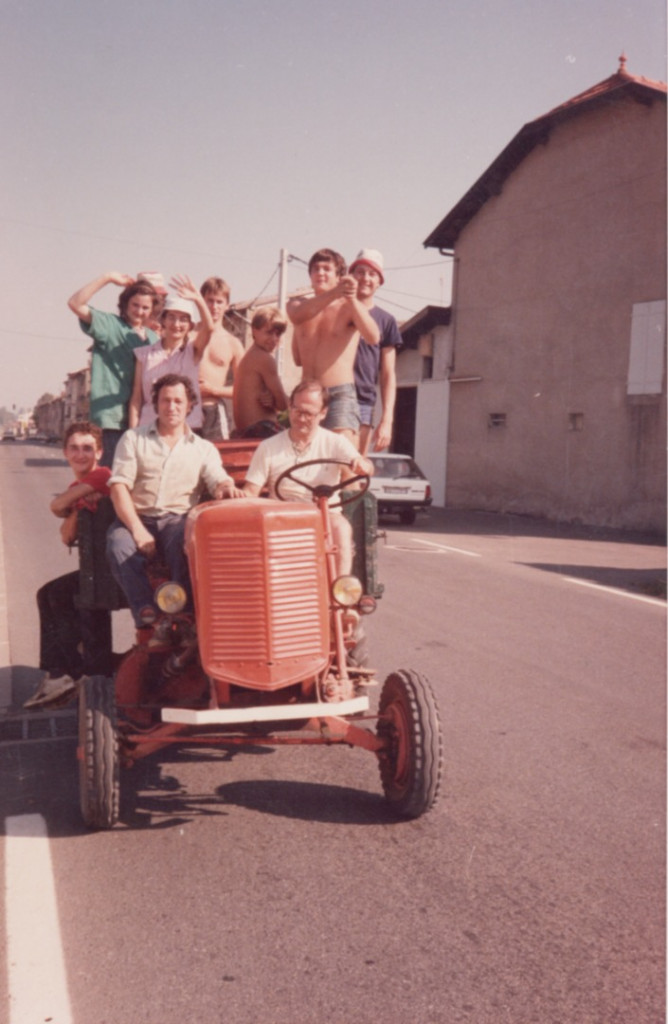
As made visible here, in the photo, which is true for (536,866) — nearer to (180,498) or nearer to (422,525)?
(180,498)

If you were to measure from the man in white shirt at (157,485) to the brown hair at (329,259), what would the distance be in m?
1.41

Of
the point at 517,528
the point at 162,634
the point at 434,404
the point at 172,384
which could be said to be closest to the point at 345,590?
the point at 162,634

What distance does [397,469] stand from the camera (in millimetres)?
23062

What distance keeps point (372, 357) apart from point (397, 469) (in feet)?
53.4

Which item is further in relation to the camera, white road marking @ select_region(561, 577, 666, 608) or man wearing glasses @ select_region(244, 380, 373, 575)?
white road marking @ select_region(561, 577, 666, 608)

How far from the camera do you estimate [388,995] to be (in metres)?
3.05

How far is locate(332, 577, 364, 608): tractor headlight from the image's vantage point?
14.5 ft

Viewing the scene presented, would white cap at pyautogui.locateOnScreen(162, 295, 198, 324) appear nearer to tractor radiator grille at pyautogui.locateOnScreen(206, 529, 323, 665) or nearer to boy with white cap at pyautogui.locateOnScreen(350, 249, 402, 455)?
boy with white cap at pyautogui.locateOnScreen(350, 249, 402, 455)

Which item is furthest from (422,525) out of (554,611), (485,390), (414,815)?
(414,815)

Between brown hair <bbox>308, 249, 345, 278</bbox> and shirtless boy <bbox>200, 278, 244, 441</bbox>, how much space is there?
85cm

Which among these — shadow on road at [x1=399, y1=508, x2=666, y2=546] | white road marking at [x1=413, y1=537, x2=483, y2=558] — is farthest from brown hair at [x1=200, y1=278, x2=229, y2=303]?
shadow on road at [x1=399, y1=508, x2=666, y2=546]

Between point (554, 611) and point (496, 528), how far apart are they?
12128mm

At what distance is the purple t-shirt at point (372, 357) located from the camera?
6.76 meters

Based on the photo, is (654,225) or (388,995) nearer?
(388,995)
